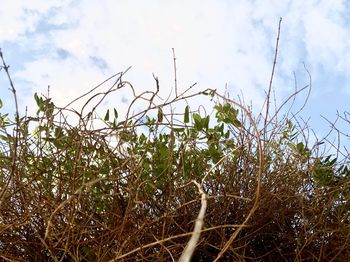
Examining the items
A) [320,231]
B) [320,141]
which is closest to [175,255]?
[320,231]

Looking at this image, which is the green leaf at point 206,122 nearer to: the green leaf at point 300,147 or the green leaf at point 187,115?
the green leaf at point 187,115

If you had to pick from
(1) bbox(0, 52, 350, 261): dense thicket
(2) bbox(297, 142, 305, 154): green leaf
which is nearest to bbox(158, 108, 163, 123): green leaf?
(1) bbox(0, 52, 350, 261): dense thicket

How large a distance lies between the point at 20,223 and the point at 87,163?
10.5 inches

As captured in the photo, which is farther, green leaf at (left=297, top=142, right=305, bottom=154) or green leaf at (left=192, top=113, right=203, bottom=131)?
green leaf at (left=297, top=142, right=305, bottom=154)

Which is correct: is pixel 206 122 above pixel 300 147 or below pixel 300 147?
below

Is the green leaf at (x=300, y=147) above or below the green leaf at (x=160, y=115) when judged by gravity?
above

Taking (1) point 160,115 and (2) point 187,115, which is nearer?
(1) point 160,115

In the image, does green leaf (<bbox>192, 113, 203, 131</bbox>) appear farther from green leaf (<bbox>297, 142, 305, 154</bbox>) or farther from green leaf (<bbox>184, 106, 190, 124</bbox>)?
green leaf (<bbox>297, 142, 305, 154</bbox>)

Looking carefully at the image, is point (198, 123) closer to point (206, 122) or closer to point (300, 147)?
point (206, 122)

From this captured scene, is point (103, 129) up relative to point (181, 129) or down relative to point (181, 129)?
down

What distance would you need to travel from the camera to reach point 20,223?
1729 mm

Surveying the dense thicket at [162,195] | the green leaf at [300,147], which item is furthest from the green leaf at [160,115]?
the green leaf at [300,147]

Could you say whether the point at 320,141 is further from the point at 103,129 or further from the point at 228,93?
the point at 103,129

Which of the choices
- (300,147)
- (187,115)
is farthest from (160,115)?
(300,147)
